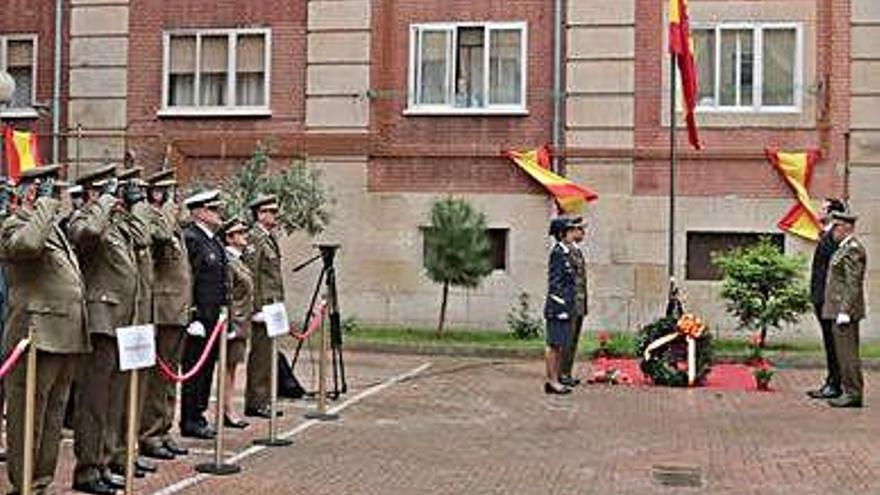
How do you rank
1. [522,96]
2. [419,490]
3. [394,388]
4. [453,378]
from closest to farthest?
[419,490], [394,388], [453,378], [522,96]

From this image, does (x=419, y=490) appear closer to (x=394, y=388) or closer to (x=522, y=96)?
→ (x=394, y=388)

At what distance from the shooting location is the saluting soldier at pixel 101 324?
916 cm

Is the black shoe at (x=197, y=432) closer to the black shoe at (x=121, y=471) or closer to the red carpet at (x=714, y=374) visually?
the black shoe at (x=121, y=471)

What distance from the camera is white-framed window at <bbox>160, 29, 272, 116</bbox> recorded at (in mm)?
23516

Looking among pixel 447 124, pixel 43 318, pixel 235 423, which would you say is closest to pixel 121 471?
pixel 43 318

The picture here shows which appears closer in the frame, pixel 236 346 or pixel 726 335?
pixel 236 346

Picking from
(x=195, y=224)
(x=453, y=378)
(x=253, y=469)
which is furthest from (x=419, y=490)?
(x=453, y=378)

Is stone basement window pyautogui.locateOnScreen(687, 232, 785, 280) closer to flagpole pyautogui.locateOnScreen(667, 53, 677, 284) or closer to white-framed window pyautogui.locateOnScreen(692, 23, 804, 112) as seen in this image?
flagpole pyautogui.locateOnScreen(667, 53, 677, 284)

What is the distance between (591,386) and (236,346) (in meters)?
5.25

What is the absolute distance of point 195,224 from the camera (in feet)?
37.7

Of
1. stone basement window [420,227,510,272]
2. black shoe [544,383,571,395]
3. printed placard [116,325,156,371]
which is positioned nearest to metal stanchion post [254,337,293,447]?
printed placard [116,325,156,371]

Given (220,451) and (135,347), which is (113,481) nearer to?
(220,451)

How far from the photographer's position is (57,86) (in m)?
24.2

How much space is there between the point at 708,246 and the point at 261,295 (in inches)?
424
